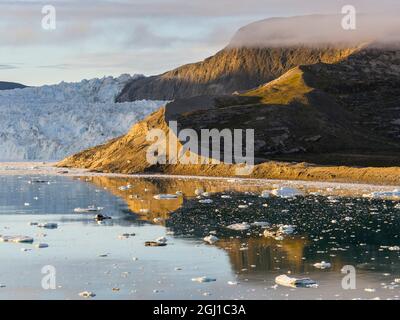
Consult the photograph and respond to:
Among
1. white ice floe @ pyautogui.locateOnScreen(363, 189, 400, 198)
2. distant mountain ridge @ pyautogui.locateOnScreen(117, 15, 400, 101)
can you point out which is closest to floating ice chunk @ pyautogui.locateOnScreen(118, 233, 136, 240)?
white ice floe @ pyautogui.locateOnScreen(363, 189, 400, 198)

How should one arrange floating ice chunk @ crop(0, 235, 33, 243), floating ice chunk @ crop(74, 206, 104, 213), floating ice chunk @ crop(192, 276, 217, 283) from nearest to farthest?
1. floating ice chunk @ crop(192, 276, 217, 283)
2. floating ice chunk @ crop(0, 235, 33, 243)
3. floating ice chunk @ crop(74, 206, 104, 213)

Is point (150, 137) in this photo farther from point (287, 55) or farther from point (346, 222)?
point (287, 55)

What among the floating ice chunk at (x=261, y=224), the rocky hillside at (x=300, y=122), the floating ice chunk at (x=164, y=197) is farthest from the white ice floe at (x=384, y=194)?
the rocky hillside at (x=300, y=122)

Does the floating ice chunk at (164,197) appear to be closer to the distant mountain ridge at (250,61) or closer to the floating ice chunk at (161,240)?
the floating ice chunk at (161,240)

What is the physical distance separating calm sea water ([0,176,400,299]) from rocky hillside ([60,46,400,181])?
27334 millimetres

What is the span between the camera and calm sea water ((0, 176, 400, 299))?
71.1 ft

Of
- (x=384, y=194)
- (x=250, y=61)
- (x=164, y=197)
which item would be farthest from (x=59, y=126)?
(x=384, y=194)

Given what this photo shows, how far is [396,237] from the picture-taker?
30672 millimetres

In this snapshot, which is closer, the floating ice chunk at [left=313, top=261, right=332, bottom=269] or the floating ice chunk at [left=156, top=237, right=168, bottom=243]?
the floating ice chunk at [left=313, top=261, right=332, bottom=269]

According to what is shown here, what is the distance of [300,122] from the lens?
309 feet

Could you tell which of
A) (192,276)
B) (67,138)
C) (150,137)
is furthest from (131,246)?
(67,138)

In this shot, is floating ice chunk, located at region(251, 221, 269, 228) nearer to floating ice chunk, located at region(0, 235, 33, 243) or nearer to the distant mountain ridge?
floating ice chunk, located at region(0, 235, 33, 243)

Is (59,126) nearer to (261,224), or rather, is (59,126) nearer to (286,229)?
(261,224)

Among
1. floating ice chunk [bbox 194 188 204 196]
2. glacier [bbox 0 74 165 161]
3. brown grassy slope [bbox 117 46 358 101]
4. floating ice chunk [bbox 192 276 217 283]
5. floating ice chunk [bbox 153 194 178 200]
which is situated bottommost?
floating ice chunk [bbox 194 188 204 196]
